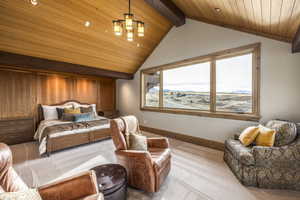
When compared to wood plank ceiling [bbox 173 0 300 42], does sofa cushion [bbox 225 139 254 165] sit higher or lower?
lower

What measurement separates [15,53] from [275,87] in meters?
6.20

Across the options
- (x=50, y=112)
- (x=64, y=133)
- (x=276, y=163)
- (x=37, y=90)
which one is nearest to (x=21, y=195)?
(x=64, y=133)

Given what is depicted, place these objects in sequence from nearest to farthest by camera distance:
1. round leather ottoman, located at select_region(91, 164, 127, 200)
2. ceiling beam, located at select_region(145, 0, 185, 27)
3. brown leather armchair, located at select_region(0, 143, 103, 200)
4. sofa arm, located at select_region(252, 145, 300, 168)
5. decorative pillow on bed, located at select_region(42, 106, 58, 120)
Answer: brown leather armchair, located at select_region(0, 143, 103, 200) < round leather ottoman, located at select_region(91, 164, 127, 200) < sofa arm, located at select_region(252, 145, 300, 168) < ceiling beam, located at select_region(145, 0, 185, 27) < decorative pillow on bed, located at select_region(42, 106, 58, 120)

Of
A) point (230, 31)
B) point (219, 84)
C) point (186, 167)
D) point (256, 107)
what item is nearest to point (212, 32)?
point (230, 31)

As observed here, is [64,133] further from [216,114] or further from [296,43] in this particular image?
[296,43]

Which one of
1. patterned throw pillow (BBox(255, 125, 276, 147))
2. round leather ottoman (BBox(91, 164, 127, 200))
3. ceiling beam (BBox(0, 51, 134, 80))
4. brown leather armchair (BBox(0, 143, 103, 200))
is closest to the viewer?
brown leather armchair (BBox(0, 143, 103, 200))

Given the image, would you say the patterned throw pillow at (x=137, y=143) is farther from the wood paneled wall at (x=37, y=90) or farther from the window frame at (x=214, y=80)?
the wood paneled wall at (x=37, y=90)

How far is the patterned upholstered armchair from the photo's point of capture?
1.81 m

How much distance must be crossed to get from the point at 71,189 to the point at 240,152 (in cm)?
235

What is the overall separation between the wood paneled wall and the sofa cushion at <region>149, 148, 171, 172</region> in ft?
14.8

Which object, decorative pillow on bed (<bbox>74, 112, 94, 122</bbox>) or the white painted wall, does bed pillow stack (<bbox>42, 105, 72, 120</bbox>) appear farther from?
Result: the white painted wall

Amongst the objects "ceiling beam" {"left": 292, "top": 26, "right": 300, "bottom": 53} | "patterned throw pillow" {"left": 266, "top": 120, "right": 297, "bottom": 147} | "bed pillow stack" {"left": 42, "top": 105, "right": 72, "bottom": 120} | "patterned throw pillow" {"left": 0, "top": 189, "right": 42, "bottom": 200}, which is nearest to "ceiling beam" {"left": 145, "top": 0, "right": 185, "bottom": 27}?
"ceiling beam" {"left": 292, "top": 26, "right": 300, "bottom": 53}

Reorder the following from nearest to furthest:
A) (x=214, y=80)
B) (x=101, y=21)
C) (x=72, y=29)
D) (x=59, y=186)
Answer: (x=59, y=186)
(x=72, y=29)
(x=101, y=21)
(x=214, y=80)

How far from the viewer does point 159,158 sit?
1846mm
